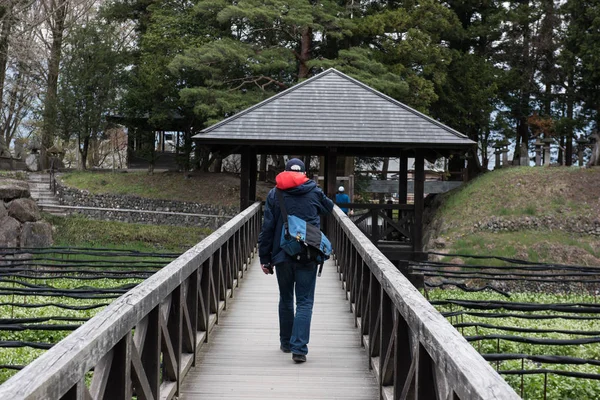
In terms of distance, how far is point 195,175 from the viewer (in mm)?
33406

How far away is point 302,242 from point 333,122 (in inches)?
402

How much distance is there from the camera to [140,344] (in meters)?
3.72

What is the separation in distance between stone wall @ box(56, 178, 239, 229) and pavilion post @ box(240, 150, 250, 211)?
44.4 ft

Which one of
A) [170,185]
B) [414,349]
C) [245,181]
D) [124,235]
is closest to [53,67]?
[170,185]

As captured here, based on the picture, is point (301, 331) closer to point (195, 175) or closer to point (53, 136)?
point (195, 175)

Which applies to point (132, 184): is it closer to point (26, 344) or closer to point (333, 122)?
point (333, 122)

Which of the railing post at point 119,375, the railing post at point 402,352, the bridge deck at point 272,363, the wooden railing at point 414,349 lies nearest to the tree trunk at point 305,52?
the bridge deck at point 272,363

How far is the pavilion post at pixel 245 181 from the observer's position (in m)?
15.4

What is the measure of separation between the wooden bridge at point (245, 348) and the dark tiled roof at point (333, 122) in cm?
629

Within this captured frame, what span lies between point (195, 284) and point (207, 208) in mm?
24949

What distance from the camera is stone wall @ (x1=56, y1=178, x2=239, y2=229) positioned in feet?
97.7

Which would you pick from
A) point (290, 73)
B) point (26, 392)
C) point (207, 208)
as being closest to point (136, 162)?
point (207, 208)

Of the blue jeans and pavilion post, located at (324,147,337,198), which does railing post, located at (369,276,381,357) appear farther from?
pavilion post, located at (324,147,337,198)

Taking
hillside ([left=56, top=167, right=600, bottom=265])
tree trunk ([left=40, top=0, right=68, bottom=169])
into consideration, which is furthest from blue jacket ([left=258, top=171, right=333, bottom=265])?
tree trunk ([left=40, top=0, right=68, bottom=169])
